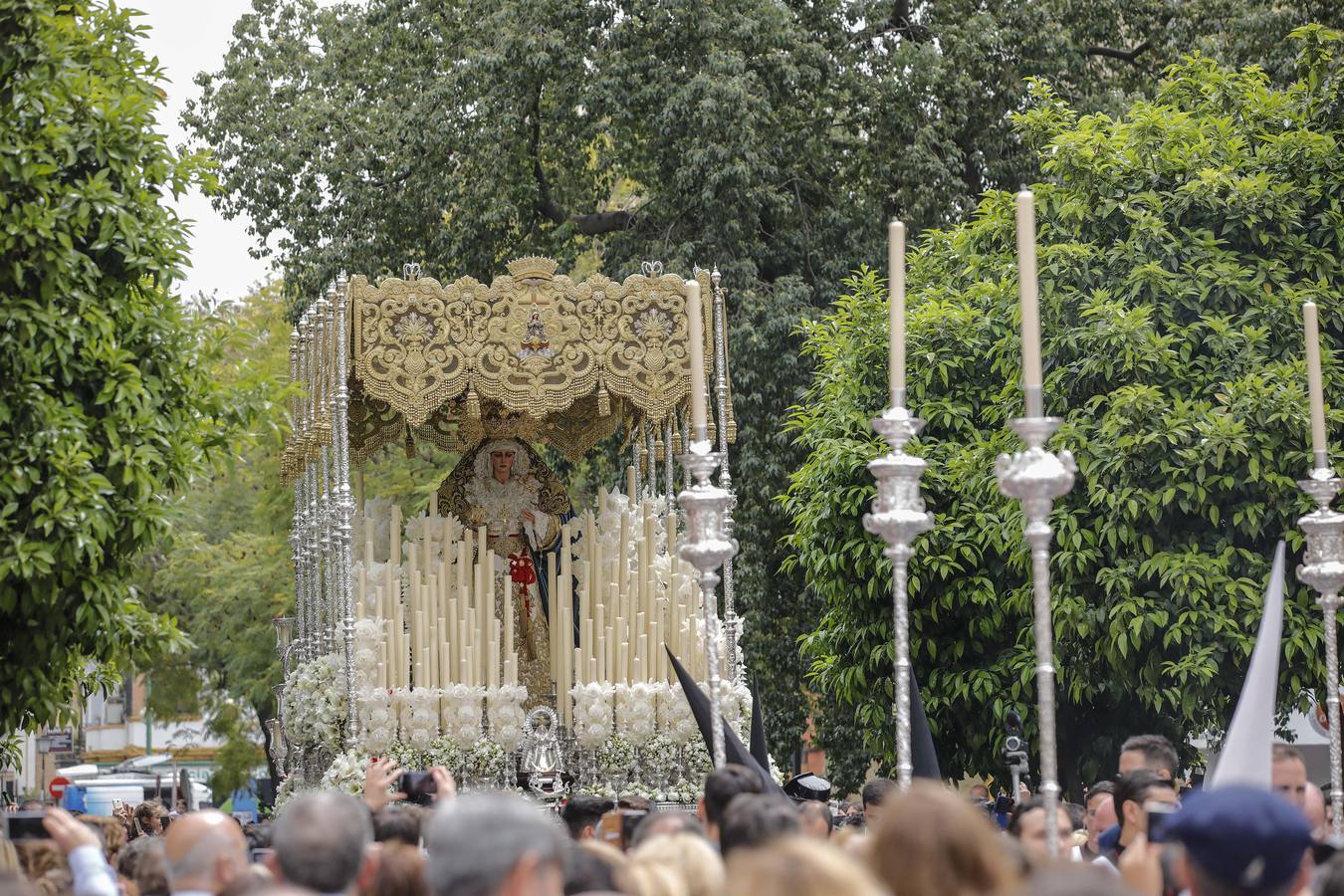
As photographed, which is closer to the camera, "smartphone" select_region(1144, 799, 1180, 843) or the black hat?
"smartphone" select_region(1144, 799, 1180, 843)

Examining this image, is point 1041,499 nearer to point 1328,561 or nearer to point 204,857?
point 1328,561

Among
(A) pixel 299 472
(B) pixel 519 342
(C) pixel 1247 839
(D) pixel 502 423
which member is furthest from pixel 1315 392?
(A) pixel 299 472

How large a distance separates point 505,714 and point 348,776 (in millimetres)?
1140

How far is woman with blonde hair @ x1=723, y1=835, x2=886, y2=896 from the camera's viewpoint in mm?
3559

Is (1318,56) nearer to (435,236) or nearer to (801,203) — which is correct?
(801,203)

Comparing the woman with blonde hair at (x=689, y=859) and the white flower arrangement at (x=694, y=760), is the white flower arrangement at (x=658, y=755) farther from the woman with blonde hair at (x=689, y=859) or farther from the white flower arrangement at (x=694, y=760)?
the woman with blonde hair at (x=689, y=859)

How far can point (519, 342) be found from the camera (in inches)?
516

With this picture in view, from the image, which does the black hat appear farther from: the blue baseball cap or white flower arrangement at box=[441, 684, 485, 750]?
the blue baseball cap

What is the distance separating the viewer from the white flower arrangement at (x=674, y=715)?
1301 centimetres

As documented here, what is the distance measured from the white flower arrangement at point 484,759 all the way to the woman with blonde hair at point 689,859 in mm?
7467

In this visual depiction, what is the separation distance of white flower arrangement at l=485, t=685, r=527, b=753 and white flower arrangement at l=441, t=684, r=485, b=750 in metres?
0.13

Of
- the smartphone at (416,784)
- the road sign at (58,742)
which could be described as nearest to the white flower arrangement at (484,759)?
the smartphone at (416,784)

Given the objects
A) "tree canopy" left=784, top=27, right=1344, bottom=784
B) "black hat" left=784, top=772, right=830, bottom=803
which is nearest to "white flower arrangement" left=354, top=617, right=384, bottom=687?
"black hat" left=784, top=772, right=830, bottom=803

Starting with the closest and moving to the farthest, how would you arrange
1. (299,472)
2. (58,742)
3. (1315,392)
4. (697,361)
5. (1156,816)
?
(1156,816) < (697,361) < (1315,392) < (299,472) < (58,742)
